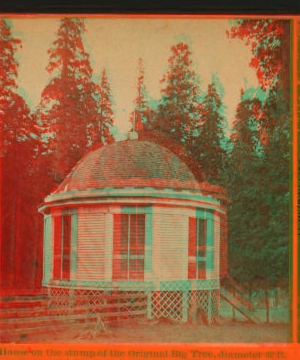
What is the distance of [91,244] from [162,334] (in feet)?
5.82

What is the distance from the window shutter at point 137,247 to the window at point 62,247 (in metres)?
1.02

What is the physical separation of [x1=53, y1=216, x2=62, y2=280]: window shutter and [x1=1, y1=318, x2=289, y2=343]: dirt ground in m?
0.85

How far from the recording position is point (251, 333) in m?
7.86

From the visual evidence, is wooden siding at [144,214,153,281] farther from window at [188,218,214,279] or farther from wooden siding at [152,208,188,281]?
window at [188,218,214,279]

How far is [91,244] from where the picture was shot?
822cm

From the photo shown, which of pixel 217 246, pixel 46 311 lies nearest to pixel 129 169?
pixel 217 246

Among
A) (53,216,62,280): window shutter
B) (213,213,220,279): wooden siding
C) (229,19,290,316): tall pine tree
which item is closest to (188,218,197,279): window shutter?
(213,213,220,279): wooden siding

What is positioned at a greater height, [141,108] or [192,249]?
[141,108]

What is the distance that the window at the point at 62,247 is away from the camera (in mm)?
8102

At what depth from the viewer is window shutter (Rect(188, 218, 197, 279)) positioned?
26.8ft

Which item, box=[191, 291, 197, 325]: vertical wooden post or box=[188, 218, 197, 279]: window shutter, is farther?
box=[188, 218, 197, 279]: window shutter

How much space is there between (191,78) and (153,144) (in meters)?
1.23

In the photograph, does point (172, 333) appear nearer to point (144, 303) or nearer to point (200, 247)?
point (144, 303)

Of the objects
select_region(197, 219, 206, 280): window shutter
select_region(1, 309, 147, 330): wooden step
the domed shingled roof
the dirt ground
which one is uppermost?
the domed shingled roof
